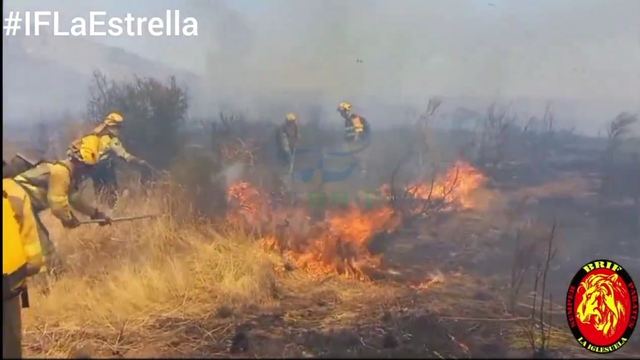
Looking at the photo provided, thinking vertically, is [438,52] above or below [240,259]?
above

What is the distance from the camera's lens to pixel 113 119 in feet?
10.4

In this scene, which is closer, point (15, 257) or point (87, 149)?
point (15, 257)

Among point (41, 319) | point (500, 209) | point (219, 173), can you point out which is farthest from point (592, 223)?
point (41, 319)

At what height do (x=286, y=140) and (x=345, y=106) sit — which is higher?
(x=345, y=106)

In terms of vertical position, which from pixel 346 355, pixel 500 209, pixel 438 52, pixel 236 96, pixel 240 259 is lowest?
pixel 346 355

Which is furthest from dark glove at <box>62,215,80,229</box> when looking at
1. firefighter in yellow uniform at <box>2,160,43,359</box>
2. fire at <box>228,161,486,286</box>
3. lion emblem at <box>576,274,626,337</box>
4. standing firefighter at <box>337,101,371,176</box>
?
lion emblem at <box>576,274,626,337</box>

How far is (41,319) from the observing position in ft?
10.1

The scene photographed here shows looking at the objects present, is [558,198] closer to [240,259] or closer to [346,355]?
[346,355]

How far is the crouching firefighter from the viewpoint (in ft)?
10.2

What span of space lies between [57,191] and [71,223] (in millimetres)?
168

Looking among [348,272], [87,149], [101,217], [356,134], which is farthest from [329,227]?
[87,149]

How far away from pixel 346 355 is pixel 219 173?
3.49 feet

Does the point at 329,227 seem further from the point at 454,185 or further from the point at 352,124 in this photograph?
the point at 454,185

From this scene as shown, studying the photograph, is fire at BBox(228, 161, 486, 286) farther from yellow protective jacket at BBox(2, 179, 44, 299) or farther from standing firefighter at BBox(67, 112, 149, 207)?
yellow protective jacket at BBox(2, 179, 44, 299)
